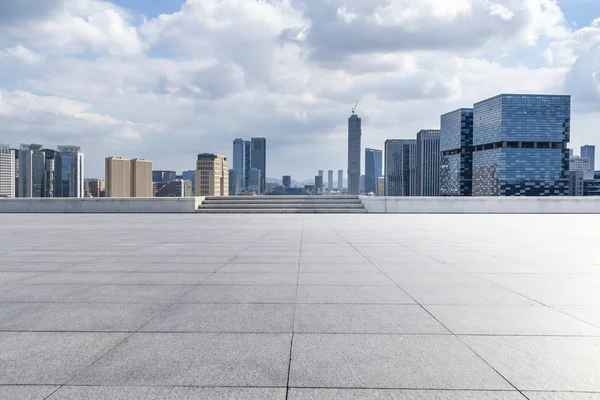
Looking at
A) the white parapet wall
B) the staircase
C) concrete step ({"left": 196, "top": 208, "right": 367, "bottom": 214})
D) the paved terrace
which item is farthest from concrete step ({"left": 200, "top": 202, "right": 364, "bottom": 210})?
the paved terrace

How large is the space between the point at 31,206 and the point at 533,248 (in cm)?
3113

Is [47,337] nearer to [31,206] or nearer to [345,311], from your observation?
[345,311]

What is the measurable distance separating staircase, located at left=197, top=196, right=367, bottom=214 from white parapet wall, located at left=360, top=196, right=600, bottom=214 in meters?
1.64

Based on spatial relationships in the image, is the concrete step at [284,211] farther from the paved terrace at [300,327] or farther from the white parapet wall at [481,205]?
the paved terrace at [300,327]

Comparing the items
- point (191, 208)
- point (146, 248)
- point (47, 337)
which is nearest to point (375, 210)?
point (191, 208)

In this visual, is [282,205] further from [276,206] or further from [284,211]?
[284,211]

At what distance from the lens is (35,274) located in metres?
8.08

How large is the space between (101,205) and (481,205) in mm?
25830

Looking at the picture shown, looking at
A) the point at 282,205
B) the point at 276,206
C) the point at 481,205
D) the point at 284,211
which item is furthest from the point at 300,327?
the point at 481,205

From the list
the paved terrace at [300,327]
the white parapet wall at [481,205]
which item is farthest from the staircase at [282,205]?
the paved terrace at [300,327]

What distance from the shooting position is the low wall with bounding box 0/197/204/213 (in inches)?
1148

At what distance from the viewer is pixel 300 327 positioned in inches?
195

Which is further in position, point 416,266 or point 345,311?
point 416,266

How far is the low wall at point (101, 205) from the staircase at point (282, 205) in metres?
1.52
